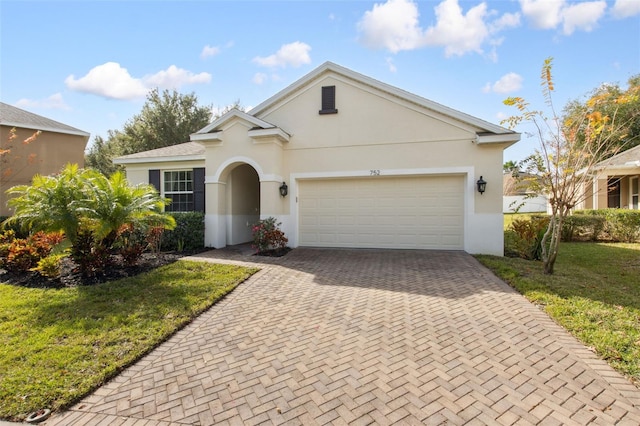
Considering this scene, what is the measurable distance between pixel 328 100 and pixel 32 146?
14914mm

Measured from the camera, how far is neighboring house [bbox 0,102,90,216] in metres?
14.5

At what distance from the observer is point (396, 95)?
1060 centimetres

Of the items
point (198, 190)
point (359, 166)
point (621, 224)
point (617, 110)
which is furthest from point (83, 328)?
point (621, 224)

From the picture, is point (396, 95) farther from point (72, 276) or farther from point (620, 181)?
point (620, 181)

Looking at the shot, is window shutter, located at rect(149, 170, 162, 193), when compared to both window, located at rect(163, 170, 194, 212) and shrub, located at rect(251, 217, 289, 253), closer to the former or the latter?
window, located at rect(163, 170, 194, 212)

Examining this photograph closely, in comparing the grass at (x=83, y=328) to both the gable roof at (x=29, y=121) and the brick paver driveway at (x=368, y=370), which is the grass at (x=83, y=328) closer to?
the brick paver driveway at (x=368, y=370)

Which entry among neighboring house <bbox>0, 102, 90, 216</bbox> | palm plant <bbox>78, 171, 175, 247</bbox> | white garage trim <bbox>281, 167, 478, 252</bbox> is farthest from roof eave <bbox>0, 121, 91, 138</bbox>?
white garage trim <bbox>281, 167, 478, 252</bbox>

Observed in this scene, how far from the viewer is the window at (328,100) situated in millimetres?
11117

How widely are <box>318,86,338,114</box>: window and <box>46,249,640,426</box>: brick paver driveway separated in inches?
289

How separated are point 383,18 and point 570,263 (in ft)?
29.2

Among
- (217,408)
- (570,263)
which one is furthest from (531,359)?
(570,263)

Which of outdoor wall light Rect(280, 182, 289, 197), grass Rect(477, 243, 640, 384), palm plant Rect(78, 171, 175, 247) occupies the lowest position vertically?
grass Rect(477, 243, 640, 384)

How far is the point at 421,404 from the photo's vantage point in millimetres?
2859

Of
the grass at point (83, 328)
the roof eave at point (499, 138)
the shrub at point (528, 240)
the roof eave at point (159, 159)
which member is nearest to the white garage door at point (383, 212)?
the roof eave at point (499, 138)
